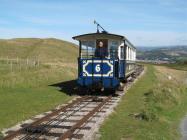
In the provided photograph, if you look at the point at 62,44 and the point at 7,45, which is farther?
the point at 62,44

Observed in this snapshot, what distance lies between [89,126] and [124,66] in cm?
1244

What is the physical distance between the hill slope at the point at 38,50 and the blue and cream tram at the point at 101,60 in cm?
5995

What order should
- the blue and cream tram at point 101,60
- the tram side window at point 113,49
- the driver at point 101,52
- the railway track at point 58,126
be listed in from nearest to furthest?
the railway track at point 58,126, the blue and cream tram at point 101,60, the driver at point 101,52, the tram side window at point 113,49

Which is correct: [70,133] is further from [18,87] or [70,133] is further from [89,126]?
[18,87]

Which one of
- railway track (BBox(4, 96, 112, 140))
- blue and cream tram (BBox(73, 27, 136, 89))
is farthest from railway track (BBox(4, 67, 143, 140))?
blue and cream tram (BBox(73, 27, 136, 89))

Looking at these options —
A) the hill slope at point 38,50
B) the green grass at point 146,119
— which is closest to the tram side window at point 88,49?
the green grass at point 146,119

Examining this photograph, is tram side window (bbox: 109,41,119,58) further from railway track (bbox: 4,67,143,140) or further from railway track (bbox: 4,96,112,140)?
railway track (bbox: 4,96,112,140)

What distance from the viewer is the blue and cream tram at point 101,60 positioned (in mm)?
22609

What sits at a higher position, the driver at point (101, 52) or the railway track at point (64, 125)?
the driver at point (101, 52)

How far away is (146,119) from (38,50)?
82.0 m

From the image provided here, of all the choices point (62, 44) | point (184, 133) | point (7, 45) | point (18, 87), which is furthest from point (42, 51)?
point (184, 133)

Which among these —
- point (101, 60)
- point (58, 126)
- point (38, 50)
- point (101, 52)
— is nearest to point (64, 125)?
point (58, 126)

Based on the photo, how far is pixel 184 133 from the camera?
14.0m

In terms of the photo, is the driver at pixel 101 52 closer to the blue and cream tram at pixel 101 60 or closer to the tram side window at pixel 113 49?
the blue and cream tram at pixel 101 60
